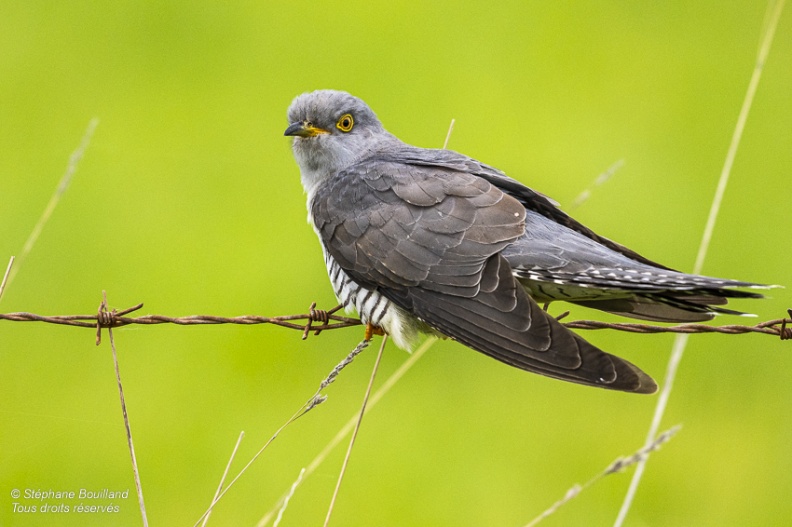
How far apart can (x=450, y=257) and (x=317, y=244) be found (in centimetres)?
408

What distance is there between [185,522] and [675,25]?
7.80 meters

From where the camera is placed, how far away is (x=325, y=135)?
5.00 m

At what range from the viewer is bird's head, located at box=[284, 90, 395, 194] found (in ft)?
16.4

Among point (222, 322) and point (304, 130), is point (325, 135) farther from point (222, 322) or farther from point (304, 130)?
point (222, 322)

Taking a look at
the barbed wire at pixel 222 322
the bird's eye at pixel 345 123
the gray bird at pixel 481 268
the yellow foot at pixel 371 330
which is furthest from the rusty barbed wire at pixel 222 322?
the bird's eye at pixel 345 123

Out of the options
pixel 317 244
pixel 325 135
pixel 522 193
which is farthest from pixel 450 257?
pixel 317 244

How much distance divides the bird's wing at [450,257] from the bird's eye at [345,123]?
0.52 metres

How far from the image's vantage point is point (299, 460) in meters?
6.01

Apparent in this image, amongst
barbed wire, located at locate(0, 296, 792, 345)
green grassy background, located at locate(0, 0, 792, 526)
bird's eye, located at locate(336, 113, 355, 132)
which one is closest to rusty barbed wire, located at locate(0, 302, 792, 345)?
barbed wire, located at locate(0, 296, 792, 345)

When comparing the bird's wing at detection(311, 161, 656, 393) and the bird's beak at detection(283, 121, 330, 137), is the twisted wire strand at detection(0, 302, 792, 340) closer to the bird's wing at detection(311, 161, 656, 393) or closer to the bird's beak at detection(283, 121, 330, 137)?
the bird's wing at detection(311, 161, 656, 393)

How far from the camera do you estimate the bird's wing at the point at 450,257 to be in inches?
145

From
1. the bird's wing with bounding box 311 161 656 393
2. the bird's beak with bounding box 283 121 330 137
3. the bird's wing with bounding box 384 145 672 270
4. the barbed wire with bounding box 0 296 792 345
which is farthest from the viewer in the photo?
the bird's beak with bounding box 283 121 330 137

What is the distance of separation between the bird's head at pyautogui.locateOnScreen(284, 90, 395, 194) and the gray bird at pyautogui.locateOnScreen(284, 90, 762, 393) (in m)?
0.25

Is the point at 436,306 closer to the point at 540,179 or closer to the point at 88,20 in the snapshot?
the point at 540,179
